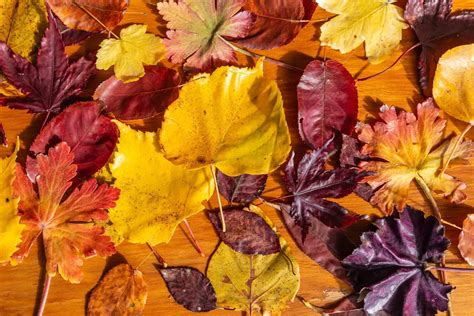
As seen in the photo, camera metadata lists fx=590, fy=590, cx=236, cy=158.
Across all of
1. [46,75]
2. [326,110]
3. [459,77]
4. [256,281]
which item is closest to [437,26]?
[459,77]

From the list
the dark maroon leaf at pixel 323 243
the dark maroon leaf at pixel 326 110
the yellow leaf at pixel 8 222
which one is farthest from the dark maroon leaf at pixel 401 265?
the yellow leaf at pixel 8 222

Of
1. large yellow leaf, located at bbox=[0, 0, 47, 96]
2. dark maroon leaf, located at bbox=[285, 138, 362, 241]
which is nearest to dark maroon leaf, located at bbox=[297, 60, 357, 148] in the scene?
dark maroon leaf, located at bbox=[285, 138, 362, 241]

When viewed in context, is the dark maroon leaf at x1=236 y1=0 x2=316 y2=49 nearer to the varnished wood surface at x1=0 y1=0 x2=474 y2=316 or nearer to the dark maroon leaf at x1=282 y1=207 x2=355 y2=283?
the varnished wood surface at x1=0 y1=0 x2=474 y2=316

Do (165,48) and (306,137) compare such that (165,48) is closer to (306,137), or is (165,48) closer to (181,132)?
(181,132)

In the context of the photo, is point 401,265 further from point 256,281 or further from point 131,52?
point 131,52

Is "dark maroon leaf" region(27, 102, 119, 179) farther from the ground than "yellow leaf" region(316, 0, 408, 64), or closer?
closer

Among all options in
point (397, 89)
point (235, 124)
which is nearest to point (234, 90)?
point (235, 124)
